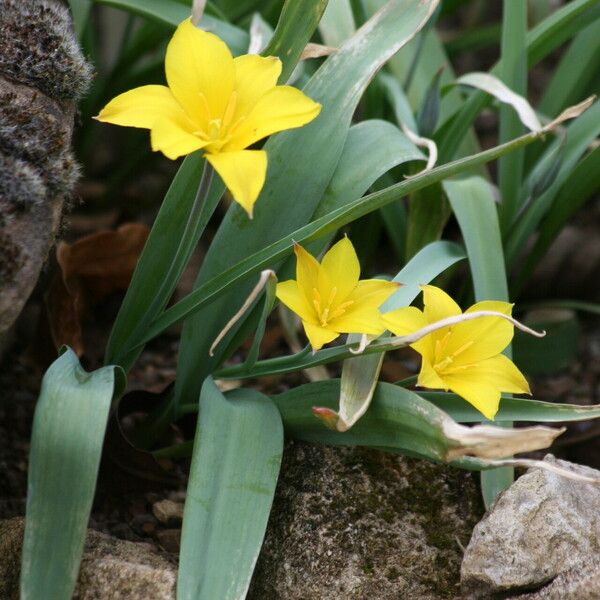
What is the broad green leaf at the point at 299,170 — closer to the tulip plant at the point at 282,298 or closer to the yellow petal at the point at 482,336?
the tulip plant at the point at 282,298

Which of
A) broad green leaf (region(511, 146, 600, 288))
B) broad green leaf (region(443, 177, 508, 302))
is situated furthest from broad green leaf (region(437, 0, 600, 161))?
broad green leaf (region(511, 146, 600, 288))

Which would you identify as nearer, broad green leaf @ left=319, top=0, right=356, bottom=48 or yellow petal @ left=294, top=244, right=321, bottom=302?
yellow petal @ left=294, top=244, right=321, bottom=302

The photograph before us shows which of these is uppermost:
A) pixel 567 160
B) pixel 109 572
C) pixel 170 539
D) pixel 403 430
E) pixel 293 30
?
pixel 293 30

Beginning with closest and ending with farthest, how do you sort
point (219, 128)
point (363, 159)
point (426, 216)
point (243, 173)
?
point (243, 173)
point (219, 128)
point (363, 159)
point (426, 216)

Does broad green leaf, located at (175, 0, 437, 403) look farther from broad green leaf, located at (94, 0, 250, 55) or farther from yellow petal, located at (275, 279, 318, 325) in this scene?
broad green leaf, located at (94, 0, 250, 55)

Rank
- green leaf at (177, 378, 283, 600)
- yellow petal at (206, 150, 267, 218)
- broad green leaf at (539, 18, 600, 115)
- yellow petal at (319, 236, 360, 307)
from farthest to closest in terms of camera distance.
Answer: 1. broad green leaf at (539, 18, 600, 115)
2. yellow petal at (319, 236, 360, 307)
3. green leaf at (177, 378, 283, 600)
4. yellow petal at (206, 150, 267, 218)

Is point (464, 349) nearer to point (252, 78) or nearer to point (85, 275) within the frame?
point (252, 78)

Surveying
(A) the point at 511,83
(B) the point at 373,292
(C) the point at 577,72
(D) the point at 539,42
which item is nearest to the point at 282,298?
(B) the point at 373,292
